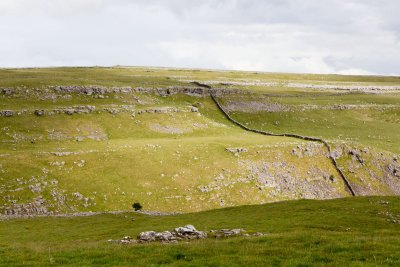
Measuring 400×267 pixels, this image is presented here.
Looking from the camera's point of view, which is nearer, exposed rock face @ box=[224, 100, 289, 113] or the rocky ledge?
the rocky ledge

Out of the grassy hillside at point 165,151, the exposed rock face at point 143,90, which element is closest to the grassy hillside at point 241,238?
the grassy hillside at point 165,151

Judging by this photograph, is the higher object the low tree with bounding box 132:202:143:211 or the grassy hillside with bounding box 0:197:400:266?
the grassy hillside with bounding box 0:197:400:266

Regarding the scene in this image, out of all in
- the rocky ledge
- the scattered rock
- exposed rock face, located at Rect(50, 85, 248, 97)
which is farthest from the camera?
exposed rock face, located at Rect(50, 85, 248, 97)

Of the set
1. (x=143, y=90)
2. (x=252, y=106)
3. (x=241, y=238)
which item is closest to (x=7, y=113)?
(x=143, y=90)

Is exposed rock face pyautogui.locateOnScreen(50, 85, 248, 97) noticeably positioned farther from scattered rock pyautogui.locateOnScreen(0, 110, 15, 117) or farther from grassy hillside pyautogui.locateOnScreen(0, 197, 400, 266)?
grassy hillside pyautogui.locateOnScreen(0, 197, 400, 266)

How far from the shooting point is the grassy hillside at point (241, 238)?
2388cm

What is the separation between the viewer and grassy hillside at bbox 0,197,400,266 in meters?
23.9

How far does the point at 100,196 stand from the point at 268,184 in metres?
29.5

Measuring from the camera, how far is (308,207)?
2004 inches

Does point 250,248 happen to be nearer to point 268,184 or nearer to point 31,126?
point 268,184

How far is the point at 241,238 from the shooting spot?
30750 millimetres

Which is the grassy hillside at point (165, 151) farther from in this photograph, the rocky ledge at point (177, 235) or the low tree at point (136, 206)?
the rocky ledge at point (177, 235)

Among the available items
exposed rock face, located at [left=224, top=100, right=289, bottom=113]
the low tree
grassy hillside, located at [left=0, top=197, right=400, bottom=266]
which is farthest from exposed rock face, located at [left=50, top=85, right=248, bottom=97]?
grassy hillside, located at [left=0, top=197, right=400, bottom=266]

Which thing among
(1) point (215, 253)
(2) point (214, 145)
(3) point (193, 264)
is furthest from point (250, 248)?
(2) point (214, 145)
